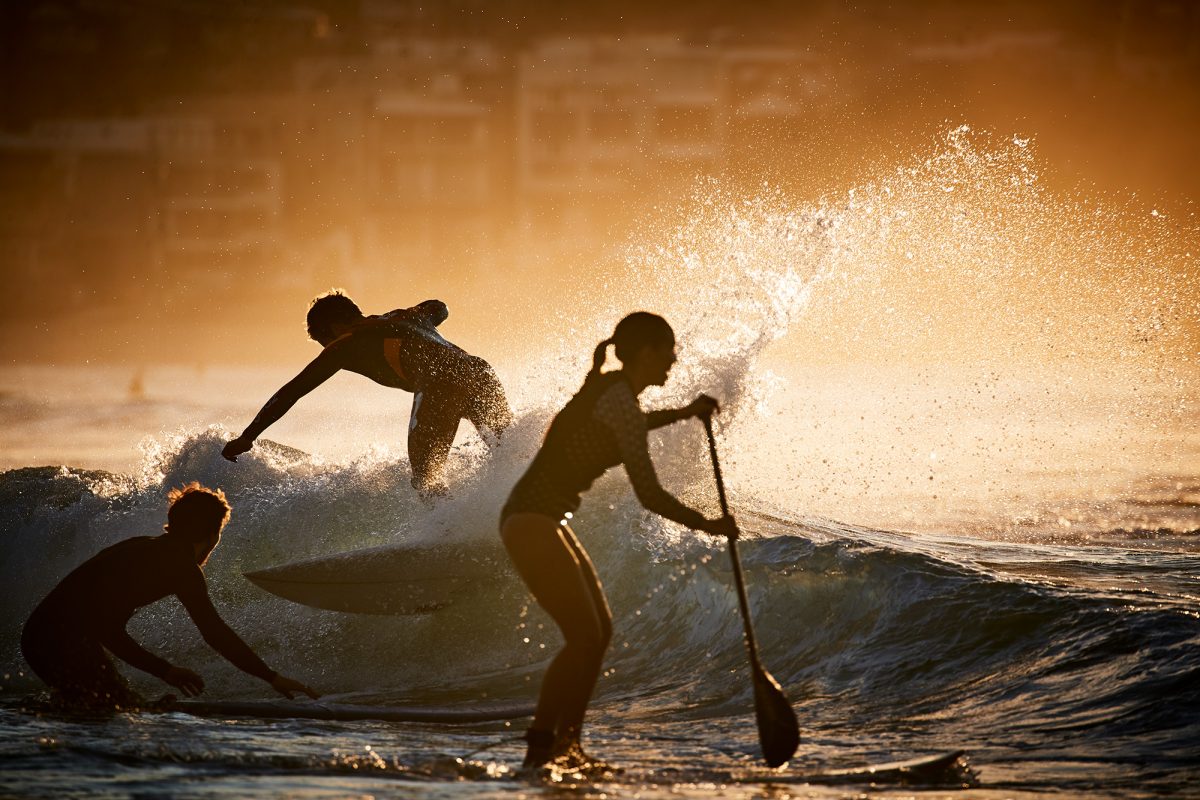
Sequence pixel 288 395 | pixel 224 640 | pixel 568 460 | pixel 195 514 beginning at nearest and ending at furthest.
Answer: pixel 568 460, pixel 224 640, pixel 195 514, pixel 288 395

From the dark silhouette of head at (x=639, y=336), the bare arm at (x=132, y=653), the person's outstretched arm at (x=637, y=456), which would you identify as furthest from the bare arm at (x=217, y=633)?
the dark silhouette of head at (x=639, y=336)

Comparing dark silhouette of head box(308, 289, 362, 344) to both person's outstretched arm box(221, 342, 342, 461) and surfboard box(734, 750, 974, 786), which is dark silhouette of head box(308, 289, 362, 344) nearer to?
person's outstretched arm box(221, 342, 342, 461)

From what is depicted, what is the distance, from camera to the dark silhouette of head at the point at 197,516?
4.70 metres

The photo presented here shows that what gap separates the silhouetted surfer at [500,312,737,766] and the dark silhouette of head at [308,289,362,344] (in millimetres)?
3333

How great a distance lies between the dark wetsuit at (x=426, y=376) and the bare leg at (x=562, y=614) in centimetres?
306

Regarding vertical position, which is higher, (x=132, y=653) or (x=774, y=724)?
→ (x=132, y=653)

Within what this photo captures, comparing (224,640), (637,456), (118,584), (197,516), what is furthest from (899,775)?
(118,584)

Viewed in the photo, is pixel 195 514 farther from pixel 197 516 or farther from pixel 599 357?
pixel 599 357

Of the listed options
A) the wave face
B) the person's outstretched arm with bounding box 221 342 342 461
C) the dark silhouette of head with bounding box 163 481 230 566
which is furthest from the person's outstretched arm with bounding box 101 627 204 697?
the wave face

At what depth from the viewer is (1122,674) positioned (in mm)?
5043

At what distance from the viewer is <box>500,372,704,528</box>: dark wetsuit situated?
3.68 metres

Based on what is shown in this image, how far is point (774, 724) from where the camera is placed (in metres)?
3.91

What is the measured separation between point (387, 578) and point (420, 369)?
122 cm

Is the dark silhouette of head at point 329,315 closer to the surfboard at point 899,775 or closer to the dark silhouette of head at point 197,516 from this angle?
the dark silhouette of head at point 197,516
